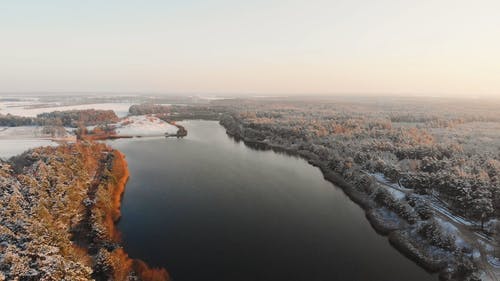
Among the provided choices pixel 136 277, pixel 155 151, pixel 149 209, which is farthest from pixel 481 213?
pixel 155 151

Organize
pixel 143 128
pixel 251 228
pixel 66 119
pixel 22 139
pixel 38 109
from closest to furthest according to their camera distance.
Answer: pixel 251 228, pixel 22 139, pixel 143 128, pixel 66 119, pixel 38 109

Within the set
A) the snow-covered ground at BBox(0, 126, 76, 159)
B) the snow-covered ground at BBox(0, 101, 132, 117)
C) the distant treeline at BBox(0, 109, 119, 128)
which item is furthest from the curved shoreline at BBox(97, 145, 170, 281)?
the snow-covered ground at BBox(0, 101, 132, 117)

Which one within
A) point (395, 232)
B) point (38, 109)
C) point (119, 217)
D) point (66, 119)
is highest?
point (38, 109)

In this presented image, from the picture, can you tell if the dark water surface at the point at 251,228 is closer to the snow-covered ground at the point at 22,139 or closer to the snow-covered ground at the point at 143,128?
the snow-covered ground at the point at 22,139

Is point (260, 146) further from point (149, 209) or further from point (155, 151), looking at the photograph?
point (149, 209)

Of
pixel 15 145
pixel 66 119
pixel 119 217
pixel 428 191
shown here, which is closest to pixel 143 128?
pixel 15 145

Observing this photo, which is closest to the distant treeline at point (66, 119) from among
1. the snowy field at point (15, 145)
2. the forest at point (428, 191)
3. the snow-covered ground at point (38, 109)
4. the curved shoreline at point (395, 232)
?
the snow-covered ground at point (38, 109)

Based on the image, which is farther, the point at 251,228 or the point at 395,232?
the point at 251,228

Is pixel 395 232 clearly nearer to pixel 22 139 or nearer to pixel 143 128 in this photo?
pixel 143 128

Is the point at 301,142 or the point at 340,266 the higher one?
the point at 301,142
